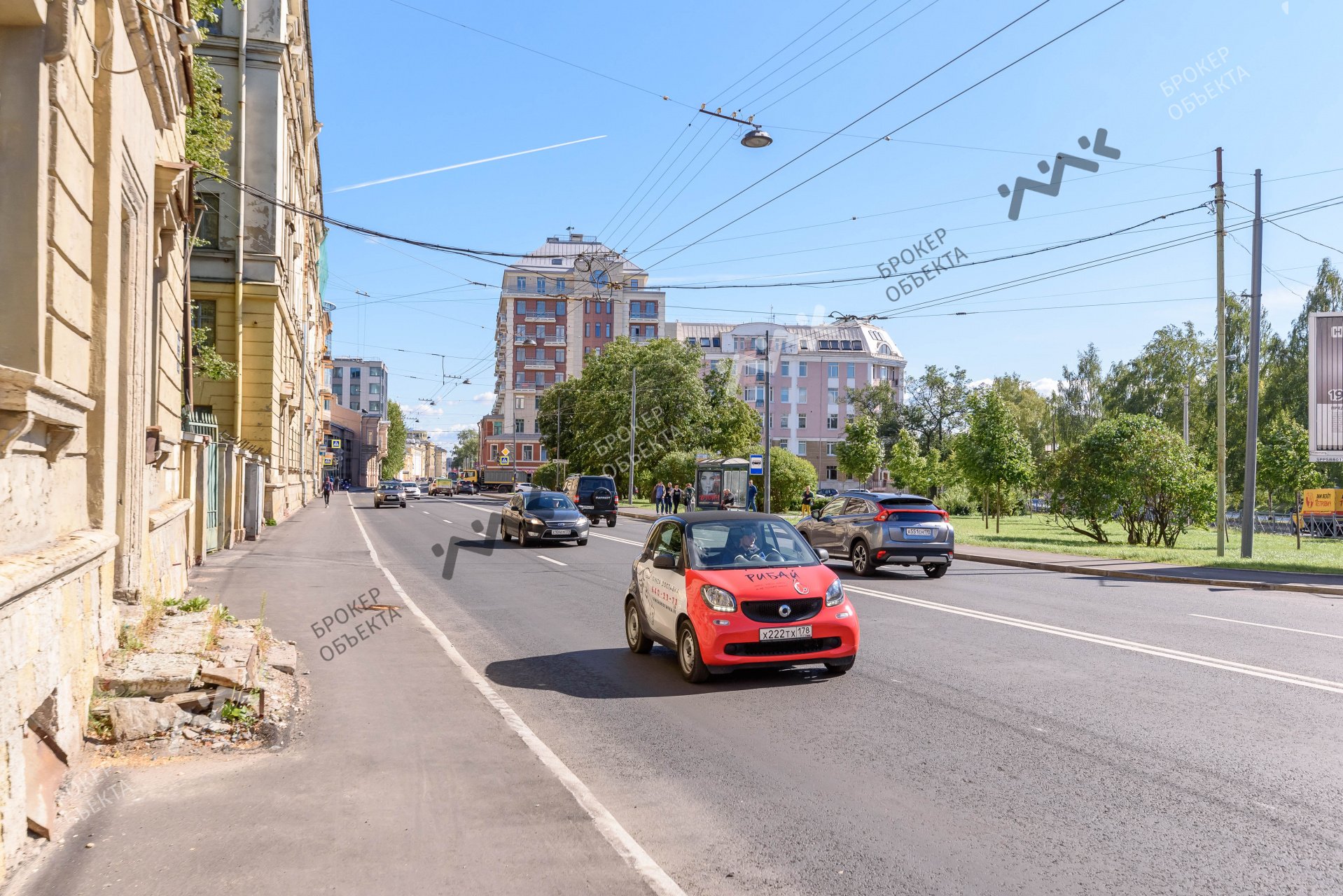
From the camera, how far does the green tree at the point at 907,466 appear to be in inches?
2515

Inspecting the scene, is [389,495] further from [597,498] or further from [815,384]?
[815,384]

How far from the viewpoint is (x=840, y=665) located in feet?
28.5

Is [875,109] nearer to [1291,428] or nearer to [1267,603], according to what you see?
[1267,603]

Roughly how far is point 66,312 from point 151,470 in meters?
5.53

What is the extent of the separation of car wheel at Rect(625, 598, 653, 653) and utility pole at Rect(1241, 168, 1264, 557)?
17.9 m

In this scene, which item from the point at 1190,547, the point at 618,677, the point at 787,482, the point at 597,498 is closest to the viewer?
the point at 618,677

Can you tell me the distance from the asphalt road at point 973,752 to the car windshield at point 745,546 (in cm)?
104

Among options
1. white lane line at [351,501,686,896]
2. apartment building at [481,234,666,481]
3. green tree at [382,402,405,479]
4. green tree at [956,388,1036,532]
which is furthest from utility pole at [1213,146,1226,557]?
green tree at [382,402,405,479]

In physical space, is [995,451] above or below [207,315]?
below

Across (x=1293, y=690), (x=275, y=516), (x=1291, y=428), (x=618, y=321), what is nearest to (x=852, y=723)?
(x=1293, y=690)

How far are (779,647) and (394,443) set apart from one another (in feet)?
548

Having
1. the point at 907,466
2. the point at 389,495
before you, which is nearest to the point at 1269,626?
the point at 389,495

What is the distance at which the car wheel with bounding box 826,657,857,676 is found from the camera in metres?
8.62

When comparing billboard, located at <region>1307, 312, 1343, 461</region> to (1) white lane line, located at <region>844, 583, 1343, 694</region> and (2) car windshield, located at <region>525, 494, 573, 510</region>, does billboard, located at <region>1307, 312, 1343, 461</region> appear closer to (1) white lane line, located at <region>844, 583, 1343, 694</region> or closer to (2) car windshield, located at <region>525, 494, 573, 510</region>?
(1) white lane line, located at <region>844, 583, 1343, 694</region>
